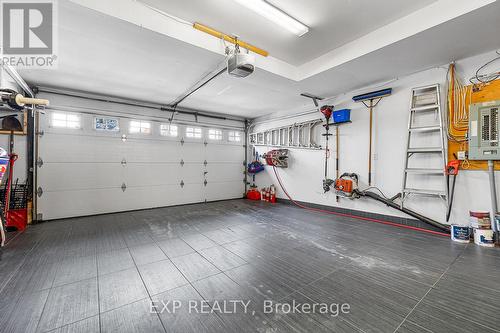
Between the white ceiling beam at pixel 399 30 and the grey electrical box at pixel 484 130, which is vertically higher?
the white ceiling beam at pixel 399 30

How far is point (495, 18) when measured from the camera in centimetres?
248

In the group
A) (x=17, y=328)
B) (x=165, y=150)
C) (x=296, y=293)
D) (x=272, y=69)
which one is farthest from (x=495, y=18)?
(x=165, y=150)

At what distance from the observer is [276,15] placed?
2717 mm

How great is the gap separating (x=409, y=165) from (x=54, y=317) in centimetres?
549

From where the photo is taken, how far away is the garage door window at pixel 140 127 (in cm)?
561

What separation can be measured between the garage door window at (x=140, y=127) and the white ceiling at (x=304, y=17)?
3725 millimetres

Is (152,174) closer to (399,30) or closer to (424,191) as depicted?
(399,30)

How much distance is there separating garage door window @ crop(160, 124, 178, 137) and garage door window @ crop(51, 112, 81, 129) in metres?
1.92

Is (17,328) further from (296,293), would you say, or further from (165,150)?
(165,150)

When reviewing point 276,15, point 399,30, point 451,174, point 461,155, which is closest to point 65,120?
point 276,15

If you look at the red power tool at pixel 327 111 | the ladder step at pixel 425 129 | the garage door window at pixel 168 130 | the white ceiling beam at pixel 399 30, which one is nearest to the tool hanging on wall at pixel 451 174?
the ladder step at pixel 425 129

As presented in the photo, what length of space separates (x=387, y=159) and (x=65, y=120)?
7.39 m

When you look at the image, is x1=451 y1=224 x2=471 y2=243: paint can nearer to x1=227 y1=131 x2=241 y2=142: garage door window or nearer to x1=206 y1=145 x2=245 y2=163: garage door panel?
x1=206 y1=145 x2=245 y2=163: garage door panel

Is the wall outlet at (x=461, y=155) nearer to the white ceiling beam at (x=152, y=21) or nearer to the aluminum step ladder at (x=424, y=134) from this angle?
the aluminum step ladder at (x=424, y=134)
